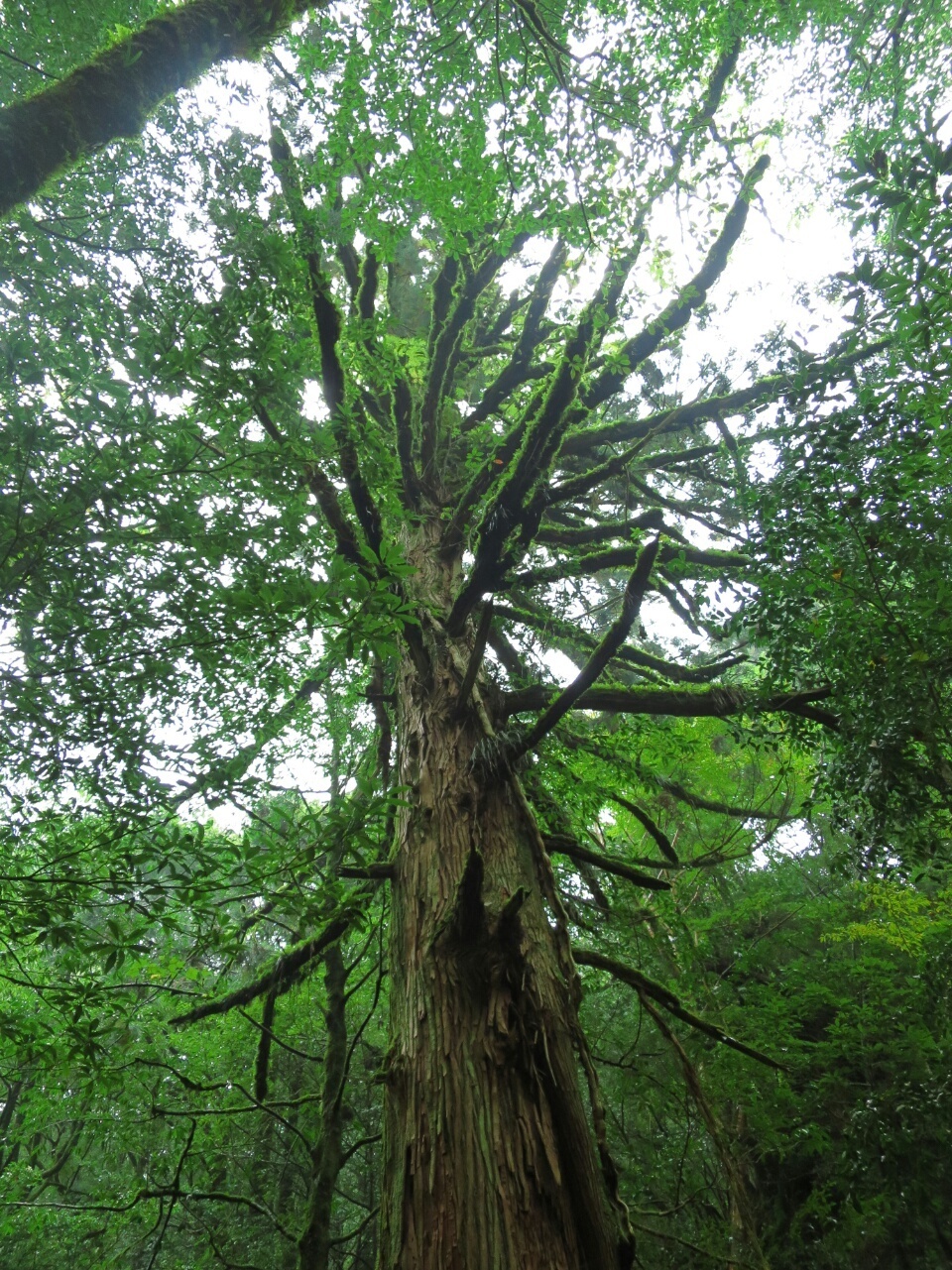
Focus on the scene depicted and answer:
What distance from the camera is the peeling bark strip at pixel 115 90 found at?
364 cm

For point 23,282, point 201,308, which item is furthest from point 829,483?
point 23,282

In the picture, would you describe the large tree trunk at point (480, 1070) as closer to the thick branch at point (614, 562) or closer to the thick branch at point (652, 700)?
the thick branch at point (652, 700)

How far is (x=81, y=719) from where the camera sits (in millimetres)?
2590

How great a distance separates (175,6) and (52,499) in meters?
4.75

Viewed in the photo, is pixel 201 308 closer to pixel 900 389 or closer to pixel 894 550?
pixel 900 389

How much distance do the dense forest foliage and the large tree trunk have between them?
0.6 inches

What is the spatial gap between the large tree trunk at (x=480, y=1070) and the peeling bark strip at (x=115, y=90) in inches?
168

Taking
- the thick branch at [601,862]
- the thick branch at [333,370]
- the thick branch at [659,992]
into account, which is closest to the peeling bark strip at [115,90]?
the thick branch at [333,370]

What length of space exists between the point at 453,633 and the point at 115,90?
13.7 ft

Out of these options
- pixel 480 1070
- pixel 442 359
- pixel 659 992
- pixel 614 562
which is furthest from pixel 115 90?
pixel 659 992

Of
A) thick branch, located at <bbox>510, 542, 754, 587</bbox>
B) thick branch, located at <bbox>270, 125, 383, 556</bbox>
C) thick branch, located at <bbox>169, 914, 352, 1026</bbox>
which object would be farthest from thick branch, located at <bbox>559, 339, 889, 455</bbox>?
thick branch, located at <bbox>169, 914, 352, 1026</bbox>

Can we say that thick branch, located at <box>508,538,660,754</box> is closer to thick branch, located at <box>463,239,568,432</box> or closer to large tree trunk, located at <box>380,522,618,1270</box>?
large tree trunk, located at <box>380,522,618,1270</box>

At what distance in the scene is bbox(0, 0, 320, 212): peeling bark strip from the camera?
11.9ft

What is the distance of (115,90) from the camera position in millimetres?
4125
